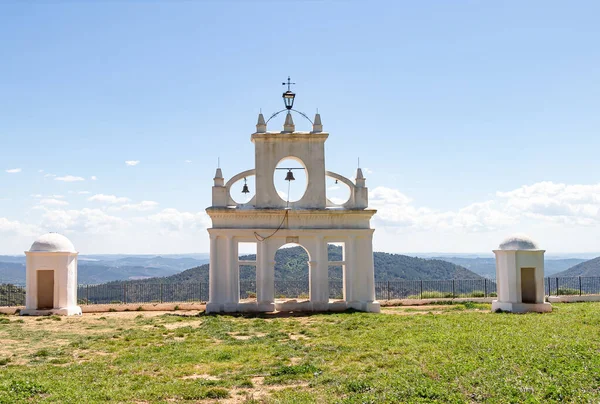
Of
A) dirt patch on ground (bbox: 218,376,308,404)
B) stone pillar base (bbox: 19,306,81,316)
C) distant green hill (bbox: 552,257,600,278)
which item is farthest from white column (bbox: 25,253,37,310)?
distant green hill (bbox: 552,257,600,278)

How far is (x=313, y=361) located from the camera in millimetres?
14266

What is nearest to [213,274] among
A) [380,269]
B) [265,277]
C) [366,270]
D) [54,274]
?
[265,277]

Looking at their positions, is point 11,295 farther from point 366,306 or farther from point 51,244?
point 366,306

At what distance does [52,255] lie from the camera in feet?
89.5

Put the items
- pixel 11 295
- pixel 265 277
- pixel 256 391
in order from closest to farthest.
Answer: pixel 256 391, pixel 265 277, pixel 11 295

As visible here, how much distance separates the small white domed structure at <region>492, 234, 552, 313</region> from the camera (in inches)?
1017

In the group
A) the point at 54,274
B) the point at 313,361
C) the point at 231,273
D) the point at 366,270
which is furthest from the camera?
the point at 54,274

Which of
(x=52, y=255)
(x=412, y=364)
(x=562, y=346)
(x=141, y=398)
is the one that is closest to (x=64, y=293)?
(x=52, y=255)

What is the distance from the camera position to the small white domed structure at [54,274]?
88.5ft

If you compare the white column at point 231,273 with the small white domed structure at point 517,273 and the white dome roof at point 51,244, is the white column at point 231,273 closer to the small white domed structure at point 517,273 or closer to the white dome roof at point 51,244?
the white dome roof at point 51,244

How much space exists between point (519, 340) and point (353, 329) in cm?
612

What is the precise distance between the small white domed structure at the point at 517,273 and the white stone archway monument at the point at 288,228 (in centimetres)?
592

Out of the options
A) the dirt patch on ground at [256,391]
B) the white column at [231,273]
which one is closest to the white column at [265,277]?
the white column at [231,273]

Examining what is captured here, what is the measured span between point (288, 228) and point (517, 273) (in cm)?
1072
